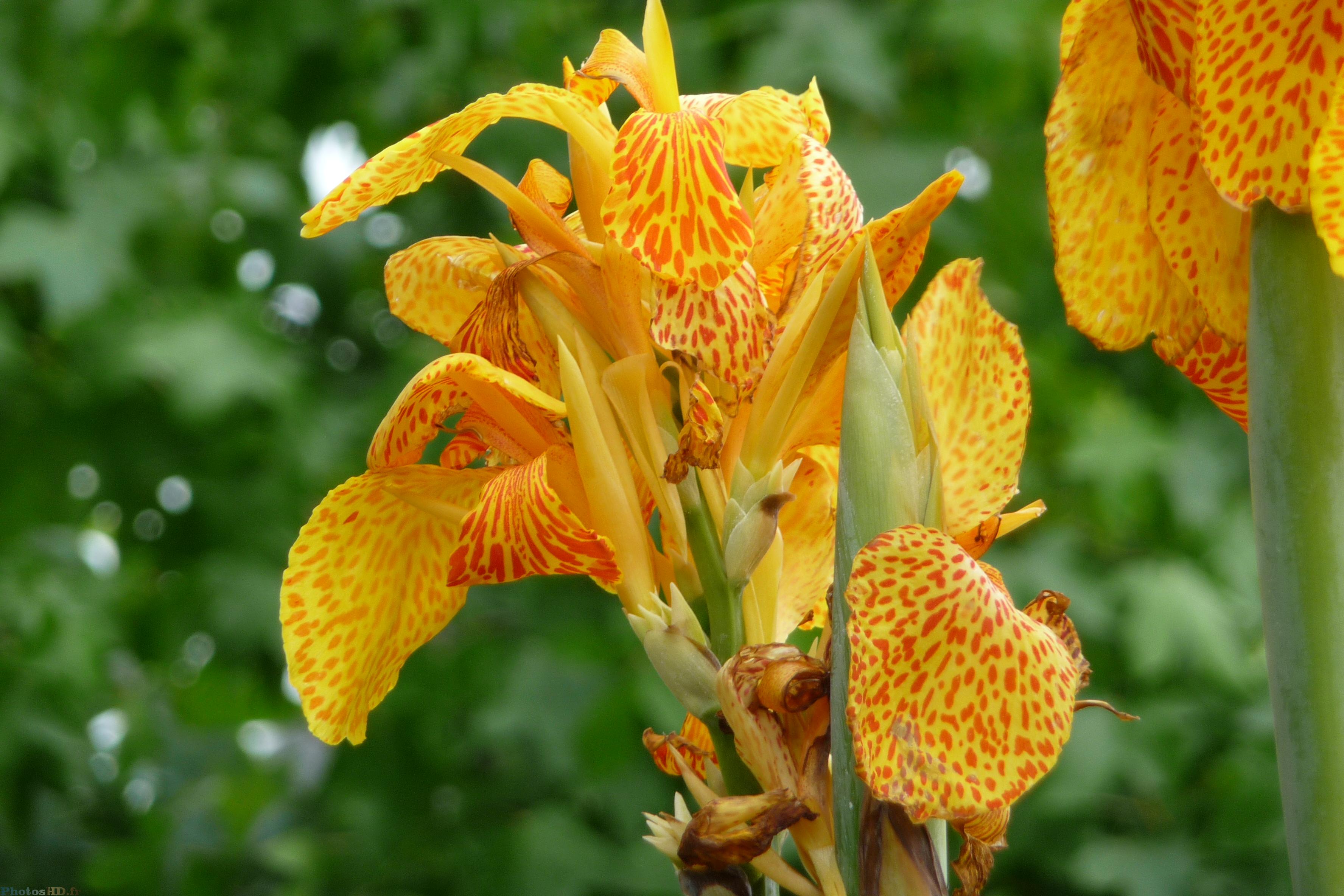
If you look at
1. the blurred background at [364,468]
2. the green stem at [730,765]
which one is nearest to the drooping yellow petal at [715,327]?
the green stem at [730,765]

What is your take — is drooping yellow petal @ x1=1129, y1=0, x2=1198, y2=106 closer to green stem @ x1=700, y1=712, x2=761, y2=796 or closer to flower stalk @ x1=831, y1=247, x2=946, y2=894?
flower stalk @ x1=831, y1=247, x2=946, y2=894

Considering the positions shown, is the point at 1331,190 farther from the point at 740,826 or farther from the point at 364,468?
the point at 364,468

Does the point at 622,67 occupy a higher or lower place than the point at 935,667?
higher

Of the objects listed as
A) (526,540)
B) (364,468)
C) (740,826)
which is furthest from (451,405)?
(364,468)

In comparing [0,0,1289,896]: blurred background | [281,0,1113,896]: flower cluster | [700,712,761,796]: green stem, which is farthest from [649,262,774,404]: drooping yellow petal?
[0,0,1289,896]: blurred background

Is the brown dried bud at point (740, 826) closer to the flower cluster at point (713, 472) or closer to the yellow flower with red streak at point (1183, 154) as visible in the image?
the flower cluster at point (713, 472)

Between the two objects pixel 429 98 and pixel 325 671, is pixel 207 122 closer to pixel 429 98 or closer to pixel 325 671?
pixel 429 98
